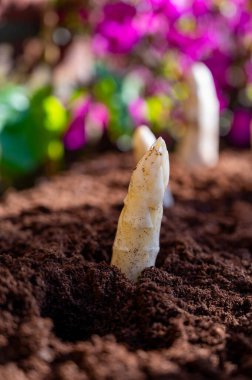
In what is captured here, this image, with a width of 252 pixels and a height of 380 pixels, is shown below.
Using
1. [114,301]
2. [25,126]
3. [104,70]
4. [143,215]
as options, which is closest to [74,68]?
[104,70]

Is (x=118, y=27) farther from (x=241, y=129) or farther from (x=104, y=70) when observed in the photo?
(x=241, y=129)

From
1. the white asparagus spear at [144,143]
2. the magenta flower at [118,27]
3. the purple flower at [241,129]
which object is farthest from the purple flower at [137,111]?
the white asparagus spear at [144,143]

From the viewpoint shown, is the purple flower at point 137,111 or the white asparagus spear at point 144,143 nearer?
the white asparagus spear at point 144,143

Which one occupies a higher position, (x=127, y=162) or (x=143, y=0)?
(x=143, y=0)

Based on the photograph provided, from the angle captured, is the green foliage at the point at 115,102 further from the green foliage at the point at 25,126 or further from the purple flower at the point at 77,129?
the green foliage at the point at 25,126

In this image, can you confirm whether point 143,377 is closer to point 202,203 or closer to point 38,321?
point 38,321

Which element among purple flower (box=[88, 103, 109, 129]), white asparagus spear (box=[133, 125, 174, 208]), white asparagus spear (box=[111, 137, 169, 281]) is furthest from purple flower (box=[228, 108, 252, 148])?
white asparagus spear (box=[111, 137, 169, 281])

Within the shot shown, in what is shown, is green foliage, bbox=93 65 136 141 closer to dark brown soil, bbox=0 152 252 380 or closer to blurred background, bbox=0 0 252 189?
blurred background, bbox=0 0 252 189

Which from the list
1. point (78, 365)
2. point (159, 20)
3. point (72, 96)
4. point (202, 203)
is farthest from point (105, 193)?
point (78, 365)
